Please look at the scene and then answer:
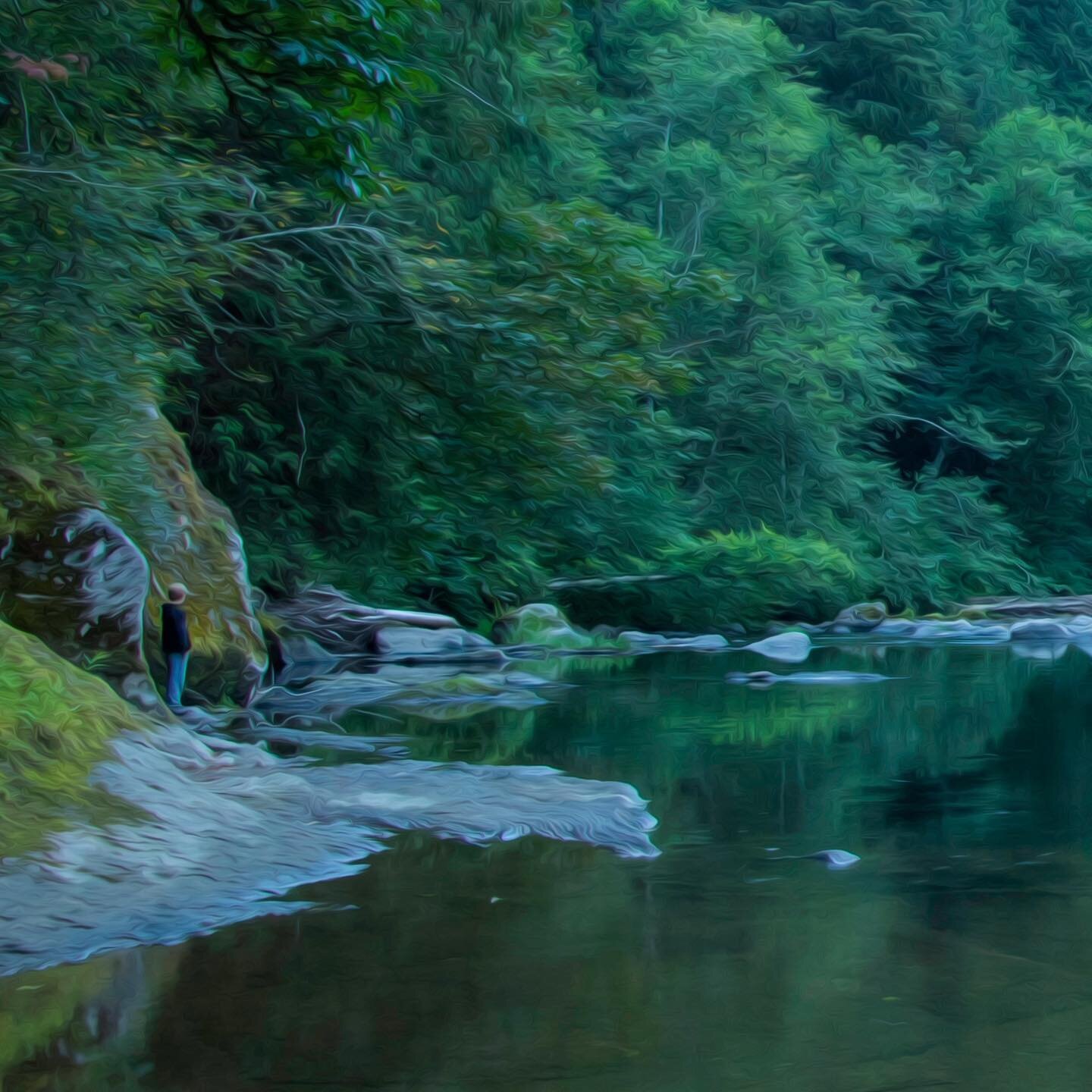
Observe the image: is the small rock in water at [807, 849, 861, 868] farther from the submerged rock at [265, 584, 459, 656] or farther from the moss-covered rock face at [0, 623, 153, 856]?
the submerged rock at [265, 584, 459, 656]

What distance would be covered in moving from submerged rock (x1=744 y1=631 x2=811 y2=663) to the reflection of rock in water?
36.3ft

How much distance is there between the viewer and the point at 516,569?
22250 mm

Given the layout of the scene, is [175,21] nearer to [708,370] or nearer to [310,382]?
[310,382]

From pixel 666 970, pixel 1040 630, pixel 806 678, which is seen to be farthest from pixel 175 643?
pixel 1040 630

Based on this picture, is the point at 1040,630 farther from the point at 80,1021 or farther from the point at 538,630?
the point at 80,1021

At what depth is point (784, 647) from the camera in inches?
881

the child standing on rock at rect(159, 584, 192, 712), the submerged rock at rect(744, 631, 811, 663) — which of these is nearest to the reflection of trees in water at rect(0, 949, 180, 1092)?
the child standing on rock at rect(159, 584, 192, 712)

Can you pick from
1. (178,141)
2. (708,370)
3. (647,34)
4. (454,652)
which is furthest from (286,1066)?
(647,34)

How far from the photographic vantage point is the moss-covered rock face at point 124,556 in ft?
41.9

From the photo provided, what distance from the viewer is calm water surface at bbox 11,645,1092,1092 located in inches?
200

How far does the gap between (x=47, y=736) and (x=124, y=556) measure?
4806mm

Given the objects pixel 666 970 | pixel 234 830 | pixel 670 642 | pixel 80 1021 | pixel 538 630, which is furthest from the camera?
pixel 670 642

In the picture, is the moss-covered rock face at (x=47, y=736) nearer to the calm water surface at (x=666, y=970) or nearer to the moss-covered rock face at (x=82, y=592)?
the calm water surface at (x=666, y=970)

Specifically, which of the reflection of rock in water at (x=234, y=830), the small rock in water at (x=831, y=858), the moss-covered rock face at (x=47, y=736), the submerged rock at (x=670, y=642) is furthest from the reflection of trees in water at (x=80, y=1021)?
the submerged rock at (x=670, y=642)
